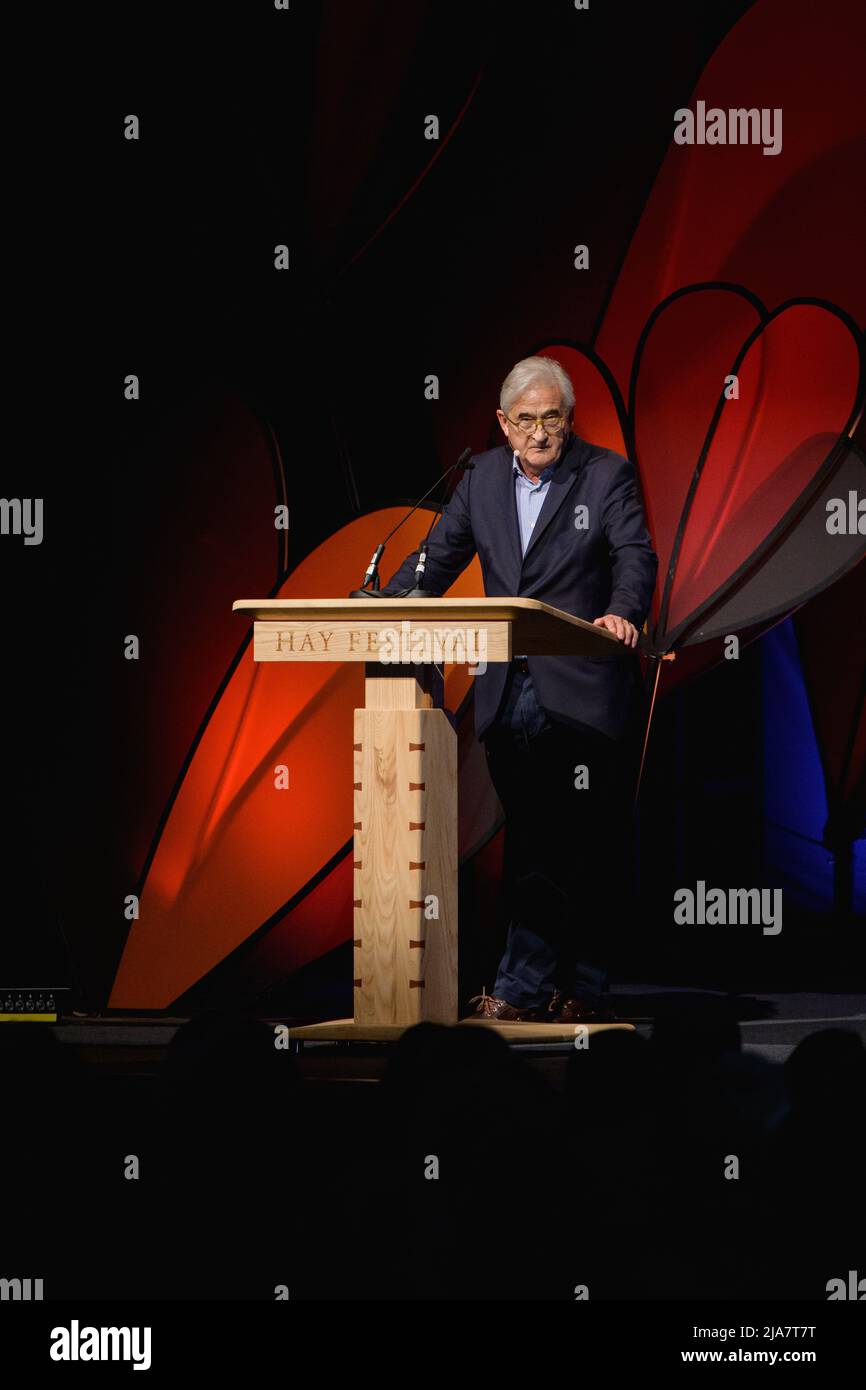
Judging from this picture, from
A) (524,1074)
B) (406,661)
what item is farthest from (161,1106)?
(406,661)

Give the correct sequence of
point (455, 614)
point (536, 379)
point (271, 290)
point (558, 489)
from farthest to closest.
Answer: point (271, 290)
point (558, 489)
point (536, 379)
point (455, 614)

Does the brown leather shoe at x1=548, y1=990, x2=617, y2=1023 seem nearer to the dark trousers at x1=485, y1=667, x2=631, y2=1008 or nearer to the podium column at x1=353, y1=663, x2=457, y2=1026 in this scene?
the dark trousers at x1=485, y1=667, x2=631, y2=1008

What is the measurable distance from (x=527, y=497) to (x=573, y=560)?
0.19m

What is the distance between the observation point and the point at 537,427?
3457 millimetres

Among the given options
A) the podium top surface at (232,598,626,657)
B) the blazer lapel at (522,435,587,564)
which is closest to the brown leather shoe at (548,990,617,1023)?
the podium top surface at (232,598,626,657)

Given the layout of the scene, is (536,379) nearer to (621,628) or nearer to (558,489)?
(558,489)

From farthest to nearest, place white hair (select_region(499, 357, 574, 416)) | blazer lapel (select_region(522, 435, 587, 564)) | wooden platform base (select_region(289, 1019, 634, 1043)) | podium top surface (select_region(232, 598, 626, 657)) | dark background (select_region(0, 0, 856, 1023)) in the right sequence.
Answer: dark background (select_region(0, 0, 856, 1023)) → blazer lapel (select_region(522, 435, 587, 564)) → white hair (select_region(499, 357, 574, 416)) → wooden platform base (select_region(289, 1019, 634, 1043)) → podium top surface (select_region(232, 598, 626, 657))

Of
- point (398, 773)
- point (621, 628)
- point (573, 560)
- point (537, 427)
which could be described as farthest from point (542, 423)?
point (398, 773)

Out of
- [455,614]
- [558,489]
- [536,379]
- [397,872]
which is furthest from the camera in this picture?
[558,489]

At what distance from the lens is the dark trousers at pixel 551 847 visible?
3.53 metres

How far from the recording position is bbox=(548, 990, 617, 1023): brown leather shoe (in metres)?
3.45

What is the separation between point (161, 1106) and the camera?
2.25 meters

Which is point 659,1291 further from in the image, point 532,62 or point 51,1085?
point 532,62

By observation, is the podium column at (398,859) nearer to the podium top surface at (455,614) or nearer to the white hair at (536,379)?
the podium top surface at (455,614)
